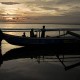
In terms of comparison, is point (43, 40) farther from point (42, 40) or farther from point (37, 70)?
point (37, 70)

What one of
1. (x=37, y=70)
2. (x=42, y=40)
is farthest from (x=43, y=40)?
(x=37, y=70)

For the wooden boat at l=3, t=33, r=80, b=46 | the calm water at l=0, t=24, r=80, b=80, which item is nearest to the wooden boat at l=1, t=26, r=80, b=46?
the wooden boat at l=3, t=33, r=80, b=46

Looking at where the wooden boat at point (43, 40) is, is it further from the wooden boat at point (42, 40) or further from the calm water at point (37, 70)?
the calm water at point (37, 70)

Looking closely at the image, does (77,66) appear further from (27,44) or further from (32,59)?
(27,44)

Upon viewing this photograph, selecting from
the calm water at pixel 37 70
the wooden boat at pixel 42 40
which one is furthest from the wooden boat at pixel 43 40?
the calm water at pixel 37 70

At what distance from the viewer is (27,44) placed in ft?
93.6

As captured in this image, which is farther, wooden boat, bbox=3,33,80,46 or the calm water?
wooden boat, bbox=3,33,80,46

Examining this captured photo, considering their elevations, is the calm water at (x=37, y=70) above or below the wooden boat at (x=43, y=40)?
below

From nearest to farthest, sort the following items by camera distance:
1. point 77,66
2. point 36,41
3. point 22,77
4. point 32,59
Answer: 1. point 22,77
2. point 77,66
3. point 32,59
4. point 36,41

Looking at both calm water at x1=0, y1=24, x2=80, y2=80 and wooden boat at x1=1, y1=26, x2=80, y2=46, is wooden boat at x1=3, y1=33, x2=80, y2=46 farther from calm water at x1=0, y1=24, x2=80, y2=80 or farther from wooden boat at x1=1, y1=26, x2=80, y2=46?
calm water at x1=0, y1=24, x2=80, y2=80

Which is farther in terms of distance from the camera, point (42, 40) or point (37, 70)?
point (42, 40)

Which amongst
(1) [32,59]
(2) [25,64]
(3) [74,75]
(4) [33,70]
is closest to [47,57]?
(1) [32,59]

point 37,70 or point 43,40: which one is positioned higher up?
Result: point 43,40

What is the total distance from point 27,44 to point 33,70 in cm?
1224
